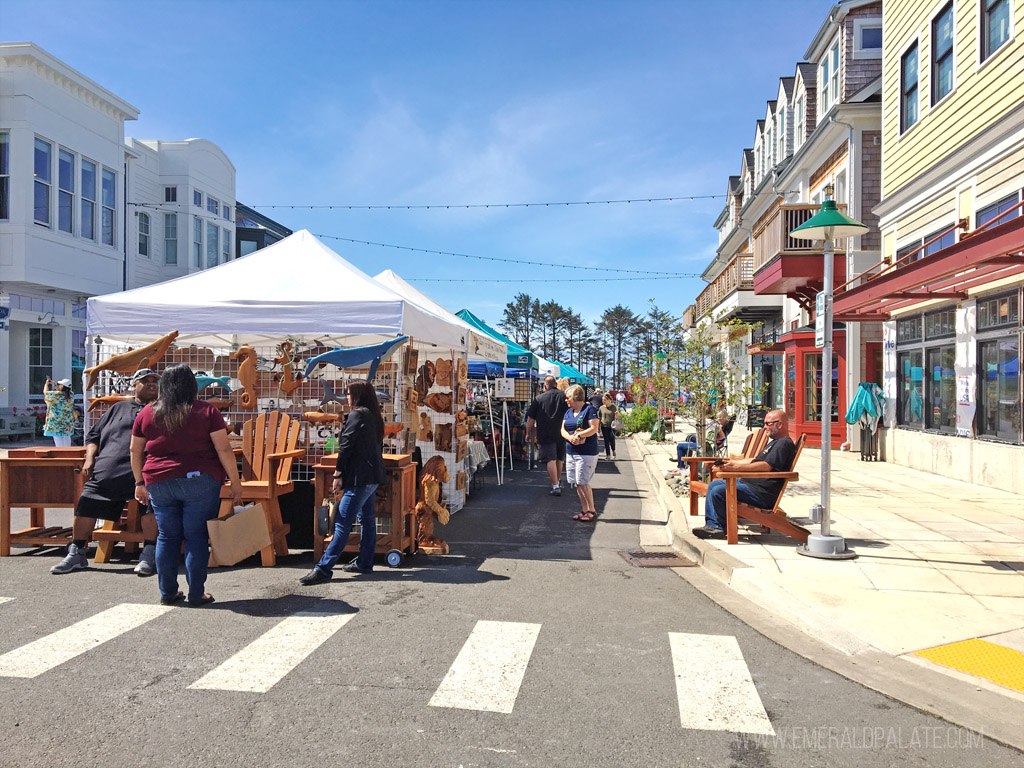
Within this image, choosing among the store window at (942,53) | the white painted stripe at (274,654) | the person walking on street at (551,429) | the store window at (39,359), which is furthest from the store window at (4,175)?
the store window at (942,53)

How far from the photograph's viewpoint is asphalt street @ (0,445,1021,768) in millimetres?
3248

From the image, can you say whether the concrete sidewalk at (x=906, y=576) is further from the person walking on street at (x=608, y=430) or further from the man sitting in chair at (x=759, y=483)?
the person walking on street at (x=608, y=430)

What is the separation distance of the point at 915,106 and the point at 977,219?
3531 millimetres

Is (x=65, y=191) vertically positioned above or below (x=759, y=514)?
above

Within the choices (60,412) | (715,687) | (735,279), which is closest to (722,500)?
(715,687)

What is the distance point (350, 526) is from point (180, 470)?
58.6 inches

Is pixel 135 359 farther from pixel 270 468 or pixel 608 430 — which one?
pixel 608 430

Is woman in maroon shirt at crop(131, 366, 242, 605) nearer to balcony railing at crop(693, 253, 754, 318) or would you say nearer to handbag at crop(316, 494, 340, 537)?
handbag at crop(316, 494, 340, 537)

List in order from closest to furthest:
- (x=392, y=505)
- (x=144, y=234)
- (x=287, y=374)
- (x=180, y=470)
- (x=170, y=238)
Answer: (x=180, y=470), (x=392, y=505), (x=287, y=374), (x=144, y=234), (x=170, y=238)

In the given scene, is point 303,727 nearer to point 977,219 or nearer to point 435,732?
point 435,732

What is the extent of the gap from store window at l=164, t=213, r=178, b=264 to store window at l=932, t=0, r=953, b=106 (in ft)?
80.6

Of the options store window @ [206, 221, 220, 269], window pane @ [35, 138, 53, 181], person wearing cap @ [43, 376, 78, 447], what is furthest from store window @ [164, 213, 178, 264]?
person wearing cap @ [43, 376, 78, 447]

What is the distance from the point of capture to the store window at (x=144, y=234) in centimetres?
2662

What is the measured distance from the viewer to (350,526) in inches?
245
